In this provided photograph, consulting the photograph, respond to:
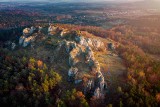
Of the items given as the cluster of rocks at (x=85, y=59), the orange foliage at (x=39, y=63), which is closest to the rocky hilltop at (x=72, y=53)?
the cluster of rocks at (x=85, y=59)

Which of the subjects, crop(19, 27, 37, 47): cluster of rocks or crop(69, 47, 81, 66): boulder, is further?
crop(19, 27, 37, 47): cluster of rocks

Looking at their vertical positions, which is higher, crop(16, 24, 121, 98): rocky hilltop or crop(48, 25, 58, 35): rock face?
crop(48, 25, 58, 35): rock face

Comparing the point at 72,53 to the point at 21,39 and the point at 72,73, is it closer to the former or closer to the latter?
the point at 72,73

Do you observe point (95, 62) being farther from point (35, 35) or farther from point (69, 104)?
point (35, 35)

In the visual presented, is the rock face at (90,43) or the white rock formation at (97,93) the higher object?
the rock face at (90,43)

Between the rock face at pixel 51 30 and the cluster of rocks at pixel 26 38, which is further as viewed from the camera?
the rock face at pixel 51 30

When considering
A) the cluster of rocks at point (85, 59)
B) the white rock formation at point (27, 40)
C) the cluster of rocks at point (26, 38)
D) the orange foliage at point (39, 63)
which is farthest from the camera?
the cluster of rocks at point (26, 38)

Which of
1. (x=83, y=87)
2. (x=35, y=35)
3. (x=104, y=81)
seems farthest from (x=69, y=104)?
(x=35, y=35)

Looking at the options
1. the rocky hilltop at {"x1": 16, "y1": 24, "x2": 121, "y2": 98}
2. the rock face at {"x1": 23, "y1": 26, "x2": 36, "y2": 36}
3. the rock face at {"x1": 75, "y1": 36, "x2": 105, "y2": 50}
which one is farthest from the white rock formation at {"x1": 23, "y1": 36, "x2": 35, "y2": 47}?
the rock face at {"x1": 75, "y1": 36, "x2": 105, "y2": 50}

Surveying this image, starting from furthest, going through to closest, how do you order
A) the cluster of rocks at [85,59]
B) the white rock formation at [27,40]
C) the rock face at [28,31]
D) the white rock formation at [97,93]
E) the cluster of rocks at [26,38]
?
the rock face at [28,31] → the cluster of rocks at [26,38] → the white rock formation at [27,40] → the cluster of rocks at [85,59] → the white rock formation at [97,93]

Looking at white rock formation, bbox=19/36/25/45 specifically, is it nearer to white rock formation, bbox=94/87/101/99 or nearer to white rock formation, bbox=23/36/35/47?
white rock formation, bbox=23/36/35/47

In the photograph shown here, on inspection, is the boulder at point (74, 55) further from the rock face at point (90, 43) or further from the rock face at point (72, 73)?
the rock face at point (90, 43)
